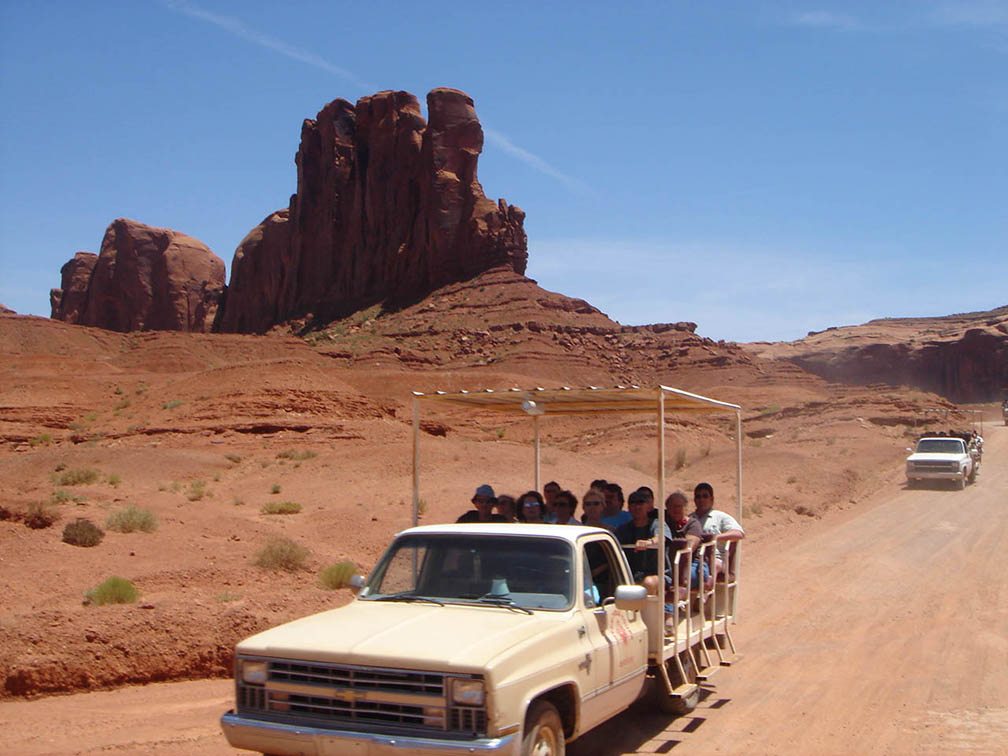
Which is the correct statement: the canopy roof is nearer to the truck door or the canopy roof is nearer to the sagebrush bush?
the truck door

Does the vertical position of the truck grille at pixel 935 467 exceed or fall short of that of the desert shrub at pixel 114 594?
it exceeds it

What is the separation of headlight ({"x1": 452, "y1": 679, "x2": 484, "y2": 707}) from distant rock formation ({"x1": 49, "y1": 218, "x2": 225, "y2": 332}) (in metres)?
134

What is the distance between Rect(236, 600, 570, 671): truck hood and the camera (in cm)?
523

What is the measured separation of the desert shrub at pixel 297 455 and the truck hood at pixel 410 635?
2818 cm

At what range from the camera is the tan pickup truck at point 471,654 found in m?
5.12

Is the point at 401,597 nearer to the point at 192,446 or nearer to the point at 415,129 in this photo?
the point at 192,446

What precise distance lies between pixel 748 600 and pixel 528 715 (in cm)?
871

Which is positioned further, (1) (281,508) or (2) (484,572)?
(1) (281,508)

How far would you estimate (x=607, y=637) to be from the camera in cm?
644

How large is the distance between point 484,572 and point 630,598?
106 cm

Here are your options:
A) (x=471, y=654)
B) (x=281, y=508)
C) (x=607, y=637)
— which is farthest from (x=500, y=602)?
(x=281, y=508)

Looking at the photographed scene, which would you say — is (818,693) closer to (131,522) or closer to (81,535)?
(81,535)

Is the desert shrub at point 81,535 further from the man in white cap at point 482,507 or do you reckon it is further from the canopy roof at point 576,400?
the man in white cap at point 482,507

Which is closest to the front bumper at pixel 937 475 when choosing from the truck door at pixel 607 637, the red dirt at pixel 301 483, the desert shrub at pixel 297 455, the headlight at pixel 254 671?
the red dirt at pixel 301 483
